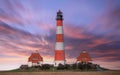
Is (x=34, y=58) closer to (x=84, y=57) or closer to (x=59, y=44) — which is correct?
(x=59, y=44)

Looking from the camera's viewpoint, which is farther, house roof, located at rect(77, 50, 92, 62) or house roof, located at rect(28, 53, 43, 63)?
house roof, located at rect(28, 53, 43, 63)

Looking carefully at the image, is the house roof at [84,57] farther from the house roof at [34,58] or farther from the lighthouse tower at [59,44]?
the house roof at [34,58]

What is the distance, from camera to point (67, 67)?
123 feet

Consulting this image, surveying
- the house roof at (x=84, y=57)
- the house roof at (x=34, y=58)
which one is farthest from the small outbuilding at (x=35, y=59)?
the house roof at (x=84, y=57)

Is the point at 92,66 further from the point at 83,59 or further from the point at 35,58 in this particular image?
the point at 35,58

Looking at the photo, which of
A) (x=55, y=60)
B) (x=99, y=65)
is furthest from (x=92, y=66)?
(x=55, y=60)

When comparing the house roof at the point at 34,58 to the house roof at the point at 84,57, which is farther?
the house roof at the point at 34,58

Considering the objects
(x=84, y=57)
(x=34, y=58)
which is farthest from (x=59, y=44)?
(x=34, y=58)

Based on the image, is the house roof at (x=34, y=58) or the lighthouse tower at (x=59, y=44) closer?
the lighthouse tower at (x=59, y=44)

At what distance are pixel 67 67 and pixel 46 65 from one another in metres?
2.27

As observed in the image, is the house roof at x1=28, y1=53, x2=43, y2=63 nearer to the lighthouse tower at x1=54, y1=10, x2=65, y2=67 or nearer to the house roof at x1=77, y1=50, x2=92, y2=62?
the lighthouse tower at x1=54, y1=10, x2=65, y2=67

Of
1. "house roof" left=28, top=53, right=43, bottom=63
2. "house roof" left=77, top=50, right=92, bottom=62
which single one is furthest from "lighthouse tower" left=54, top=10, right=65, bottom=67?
"house roof" left=28, top=53, right=43, bottom=63

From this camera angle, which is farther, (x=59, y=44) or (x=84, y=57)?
(x=59, y=44)

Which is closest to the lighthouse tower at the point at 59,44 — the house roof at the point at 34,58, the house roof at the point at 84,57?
the house roof at the point at 84,57
